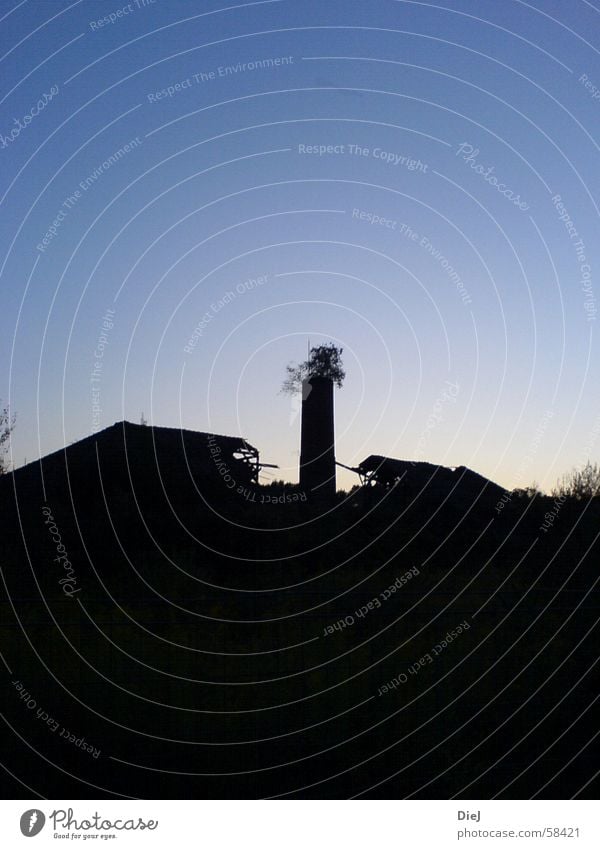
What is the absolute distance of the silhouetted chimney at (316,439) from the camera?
27688mm

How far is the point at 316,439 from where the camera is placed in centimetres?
2786

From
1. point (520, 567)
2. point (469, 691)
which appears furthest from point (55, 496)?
point (469, 691)

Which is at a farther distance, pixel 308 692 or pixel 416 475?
pixel 416 475

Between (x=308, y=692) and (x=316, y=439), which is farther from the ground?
(x=316, y=439)

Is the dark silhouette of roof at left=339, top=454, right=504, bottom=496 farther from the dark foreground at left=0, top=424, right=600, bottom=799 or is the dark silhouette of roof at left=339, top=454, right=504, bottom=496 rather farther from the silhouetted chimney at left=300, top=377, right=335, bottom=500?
the dark foreground at left=0, top=424, right=600, bottom=799

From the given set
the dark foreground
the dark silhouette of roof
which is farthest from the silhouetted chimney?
the dark foreground

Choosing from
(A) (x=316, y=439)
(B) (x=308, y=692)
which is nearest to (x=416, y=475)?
(A) (x=316, y=439)

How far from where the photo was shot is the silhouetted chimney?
90.8ft

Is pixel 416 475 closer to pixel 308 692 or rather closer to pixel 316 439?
pixel 316 439

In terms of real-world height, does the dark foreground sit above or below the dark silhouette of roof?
below

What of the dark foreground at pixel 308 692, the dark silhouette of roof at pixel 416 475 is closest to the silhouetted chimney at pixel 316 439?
the dark silhouette of roof at pixel 416 475

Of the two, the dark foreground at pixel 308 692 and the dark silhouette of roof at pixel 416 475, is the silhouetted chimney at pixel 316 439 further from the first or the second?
the dark foreground at pixel 308 692

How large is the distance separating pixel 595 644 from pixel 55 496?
17504mm
